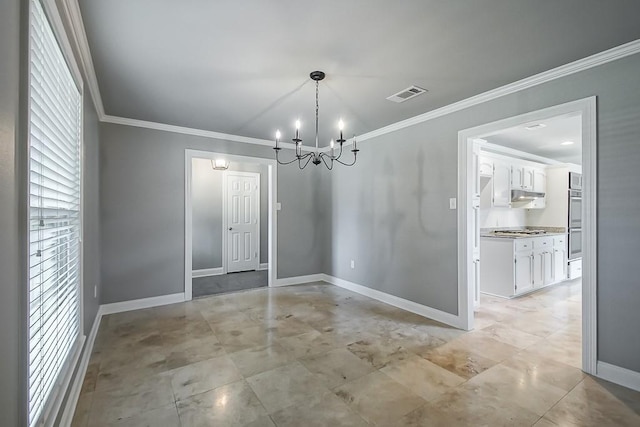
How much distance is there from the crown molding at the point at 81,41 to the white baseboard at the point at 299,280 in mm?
3524

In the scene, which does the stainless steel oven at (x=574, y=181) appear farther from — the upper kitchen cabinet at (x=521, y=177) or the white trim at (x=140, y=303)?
the white trim at (x=140, y=303)

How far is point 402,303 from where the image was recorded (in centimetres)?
418

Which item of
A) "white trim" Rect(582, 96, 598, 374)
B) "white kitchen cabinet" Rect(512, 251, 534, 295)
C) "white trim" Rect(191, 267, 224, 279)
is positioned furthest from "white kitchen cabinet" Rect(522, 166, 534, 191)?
"white trim" Rect(191, 267, 224, 279)

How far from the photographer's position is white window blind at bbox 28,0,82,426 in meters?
1.37

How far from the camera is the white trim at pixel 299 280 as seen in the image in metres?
5.34

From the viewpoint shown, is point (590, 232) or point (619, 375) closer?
point (619, 375)

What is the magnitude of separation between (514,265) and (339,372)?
350cm

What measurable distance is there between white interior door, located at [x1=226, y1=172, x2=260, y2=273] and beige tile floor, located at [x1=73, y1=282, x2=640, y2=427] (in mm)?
2703

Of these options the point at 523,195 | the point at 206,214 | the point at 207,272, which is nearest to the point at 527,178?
the point at 523,195

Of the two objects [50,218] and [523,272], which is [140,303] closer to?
[50,218]

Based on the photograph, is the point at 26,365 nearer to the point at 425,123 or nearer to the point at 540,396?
the point at 540,396

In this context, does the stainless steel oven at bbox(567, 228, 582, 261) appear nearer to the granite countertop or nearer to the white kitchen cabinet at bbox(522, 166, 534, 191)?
the granite countertop

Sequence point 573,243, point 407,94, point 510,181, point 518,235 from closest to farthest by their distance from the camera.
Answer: point 407,94 → point 518,235 → point 510,181 → point 573,243

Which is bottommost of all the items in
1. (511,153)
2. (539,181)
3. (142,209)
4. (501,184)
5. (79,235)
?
(79,235)
